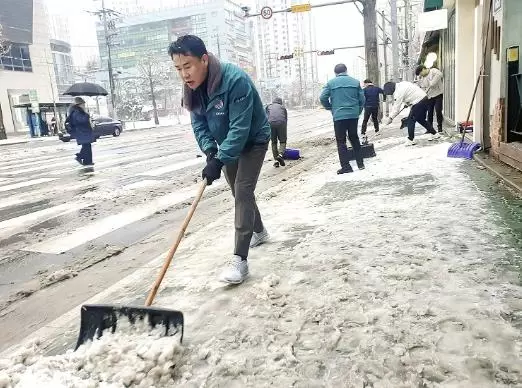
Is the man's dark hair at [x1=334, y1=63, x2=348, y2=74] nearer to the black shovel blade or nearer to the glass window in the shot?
the black shovel blade

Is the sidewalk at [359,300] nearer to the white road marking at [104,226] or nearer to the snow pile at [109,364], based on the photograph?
the snow pile at [109,364]

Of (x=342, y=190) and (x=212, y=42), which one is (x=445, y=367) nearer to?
(x=342, y=190)

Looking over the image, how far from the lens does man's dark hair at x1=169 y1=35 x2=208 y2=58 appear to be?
3.01m

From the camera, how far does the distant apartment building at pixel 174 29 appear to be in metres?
76.2

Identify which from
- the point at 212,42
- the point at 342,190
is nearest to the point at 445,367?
the point at 342,190

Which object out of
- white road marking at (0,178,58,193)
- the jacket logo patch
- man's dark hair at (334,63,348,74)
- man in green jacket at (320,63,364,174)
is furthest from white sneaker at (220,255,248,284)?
white road marking at (0,178,58,193)

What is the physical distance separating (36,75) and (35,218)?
4461 cm

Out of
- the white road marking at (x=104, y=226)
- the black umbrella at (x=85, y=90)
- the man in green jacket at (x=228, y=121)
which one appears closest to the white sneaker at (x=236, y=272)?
the man in green jacket at (x=228, y=121)

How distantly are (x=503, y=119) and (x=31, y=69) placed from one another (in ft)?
154

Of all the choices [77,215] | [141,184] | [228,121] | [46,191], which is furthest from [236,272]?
[46,191]

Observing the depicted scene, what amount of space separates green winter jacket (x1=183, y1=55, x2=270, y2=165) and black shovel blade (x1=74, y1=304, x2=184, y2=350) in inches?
46.1

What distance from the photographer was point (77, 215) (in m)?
6.34

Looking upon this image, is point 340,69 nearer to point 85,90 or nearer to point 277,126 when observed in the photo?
point 277,126

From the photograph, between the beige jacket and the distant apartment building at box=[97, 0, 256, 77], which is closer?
the beige jacket
